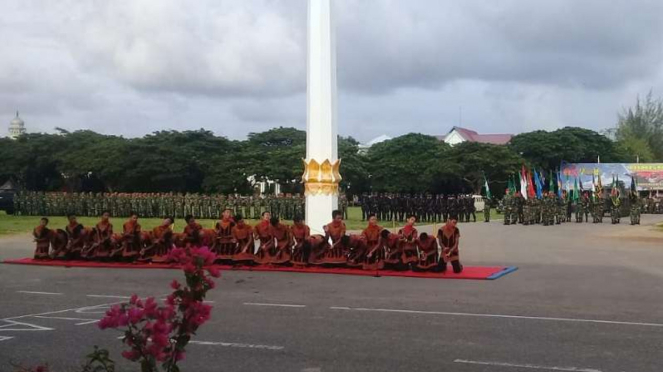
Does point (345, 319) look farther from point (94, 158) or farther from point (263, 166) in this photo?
point (94, 158)

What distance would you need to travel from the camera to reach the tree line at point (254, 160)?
55781mm

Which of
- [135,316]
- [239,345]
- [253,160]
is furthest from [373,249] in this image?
[253,160]

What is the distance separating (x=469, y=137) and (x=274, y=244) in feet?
257

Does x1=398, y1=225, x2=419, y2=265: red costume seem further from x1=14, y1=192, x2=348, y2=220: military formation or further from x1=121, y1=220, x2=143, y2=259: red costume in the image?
x1=14, y1=192, x2=348, y2=220: military formation

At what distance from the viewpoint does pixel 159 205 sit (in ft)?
132

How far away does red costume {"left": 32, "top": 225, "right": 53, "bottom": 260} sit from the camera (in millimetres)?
18141

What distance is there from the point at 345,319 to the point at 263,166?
46.7 meters

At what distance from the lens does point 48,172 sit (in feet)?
205

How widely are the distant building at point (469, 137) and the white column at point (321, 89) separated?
235 ft

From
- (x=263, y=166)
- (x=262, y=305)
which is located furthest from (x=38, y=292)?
(x=263, y=166)

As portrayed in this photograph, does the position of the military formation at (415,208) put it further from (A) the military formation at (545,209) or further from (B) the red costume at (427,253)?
(B) the red costume at (427,253)

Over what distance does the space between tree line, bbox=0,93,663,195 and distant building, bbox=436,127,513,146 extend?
22668mm

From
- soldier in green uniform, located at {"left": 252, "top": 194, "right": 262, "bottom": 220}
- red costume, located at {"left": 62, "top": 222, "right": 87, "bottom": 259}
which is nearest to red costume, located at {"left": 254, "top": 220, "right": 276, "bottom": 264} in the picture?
red costume, located at {"left": 62, "top": 222, "right": 87, "bottom": 259}

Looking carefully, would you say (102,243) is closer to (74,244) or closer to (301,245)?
(74,244)
